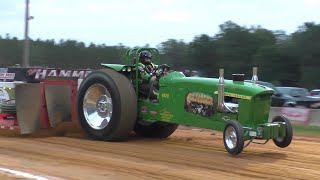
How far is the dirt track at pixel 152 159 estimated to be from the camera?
792 centimetres

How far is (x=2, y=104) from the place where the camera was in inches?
488

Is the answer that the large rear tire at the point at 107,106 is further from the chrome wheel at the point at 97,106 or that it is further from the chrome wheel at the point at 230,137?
the chrome wheel at the point at 230,137

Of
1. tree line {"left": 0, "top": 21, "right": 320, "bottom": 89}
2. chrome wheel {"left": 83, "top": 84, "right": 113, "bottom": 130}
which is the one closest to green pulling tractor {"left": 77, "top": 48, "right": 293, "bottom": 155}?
chrome wheel {"left": 83, "top": 84, "right": 113, "bottom": 130}

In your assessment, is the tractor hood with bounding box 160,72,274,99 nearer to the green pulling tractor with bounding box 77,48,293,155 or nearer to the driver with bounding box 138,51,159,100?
the green pulling tractor with bounding box 77,48,293,155

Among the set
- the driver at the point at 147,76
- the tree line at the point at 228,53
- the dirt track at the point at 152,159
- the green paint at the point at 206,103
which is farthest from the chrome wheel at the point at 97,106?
the tree line at the point at 228,53

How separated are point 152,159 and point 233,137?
1397 mm

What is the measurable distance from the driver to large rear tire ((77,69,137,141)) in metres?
0.35

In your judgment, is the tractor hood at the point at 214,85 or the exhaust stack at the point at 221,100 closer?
the tractor hood at the point at 214,85

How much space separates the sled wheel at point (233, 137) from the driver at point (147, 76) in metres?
2.34

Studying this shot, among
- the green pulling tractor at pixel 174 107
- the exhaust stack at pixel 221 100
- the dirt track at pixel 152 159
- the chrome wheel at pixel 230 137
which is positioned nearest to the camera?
the dirt track at pixel 152 159

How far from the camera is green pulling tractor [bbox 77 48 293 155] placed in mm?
9461

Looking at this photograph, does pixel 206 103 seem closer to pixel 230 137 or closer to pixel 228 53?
pixel 230 137

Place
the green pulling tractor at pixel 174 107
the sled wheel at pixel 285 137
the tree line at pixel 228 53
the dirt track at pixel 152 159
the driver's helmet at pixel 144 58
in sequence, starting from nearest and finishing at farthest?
the dirt track at pixel 152 159
the green pulling tractor at pixel 174 107
the sled wheel at pixel 285 137
the driver's helmet at pixel 144 58
the tree line at pixel 228 53

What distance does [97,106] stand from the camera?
469 inches
